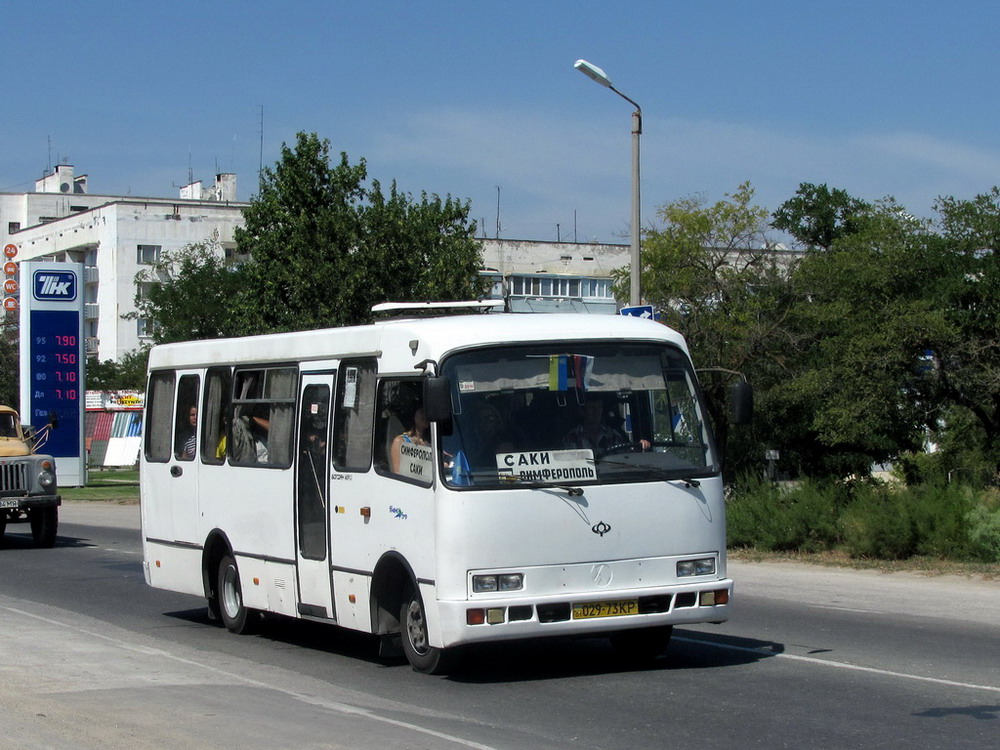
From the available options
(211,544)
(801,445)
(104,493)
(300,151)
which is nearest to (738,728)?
(211,544)

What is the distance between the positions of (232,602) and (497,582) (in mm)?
4592

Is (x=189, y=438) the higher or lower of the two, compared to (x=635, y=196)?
lower

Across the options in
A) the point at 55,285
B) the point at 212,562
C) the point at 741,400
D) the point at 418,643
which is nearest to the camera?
the point at 418,643

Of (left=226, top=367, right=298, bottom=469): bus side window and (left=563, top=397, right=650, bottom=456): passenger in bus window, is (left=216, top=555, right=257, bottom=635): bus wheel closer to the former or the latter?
(left=226, top=367, right=298, bottom=469): bus side window

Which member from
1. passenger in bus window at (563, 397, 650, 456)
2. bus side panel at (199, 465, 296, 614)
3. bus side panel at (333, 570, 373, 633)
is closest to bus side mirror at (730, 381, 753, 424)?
passenger in bus window at (563, 397, 650, 456)

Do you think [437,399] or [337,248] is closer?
[437,399]

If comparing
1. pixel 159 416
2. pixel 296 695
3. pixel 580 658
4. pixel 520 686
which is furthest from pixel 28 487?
pixel 520 686

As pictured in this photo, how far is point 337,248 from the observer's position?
36.7 metres

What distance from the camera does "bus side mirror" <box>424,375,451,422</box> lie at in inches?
369

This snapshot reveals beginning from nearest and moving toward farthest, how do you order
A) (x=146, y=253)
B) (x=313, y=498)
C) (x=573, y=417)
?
1. (x=573, y=417)
2. (x=313, y=498)
3. (x=146, y=253)

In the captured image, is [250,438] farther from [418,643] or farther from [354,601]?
[418,643]

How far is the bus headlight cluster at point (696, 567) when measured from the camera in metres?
10.0

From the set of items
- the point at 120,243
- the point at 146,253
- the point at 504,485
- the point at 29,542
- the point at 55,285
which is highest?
the point at 120,243

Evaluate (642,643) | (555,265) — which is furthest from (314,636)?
(555,265)
